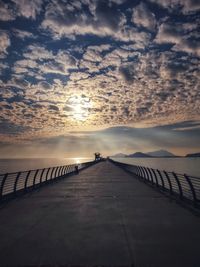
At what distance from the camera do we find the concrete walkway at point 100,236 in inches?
199

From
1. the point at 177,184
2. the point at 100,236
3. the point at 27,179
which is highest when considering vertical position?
the point at 27,179

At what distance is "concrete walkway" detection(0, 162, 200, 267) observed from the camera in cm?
505

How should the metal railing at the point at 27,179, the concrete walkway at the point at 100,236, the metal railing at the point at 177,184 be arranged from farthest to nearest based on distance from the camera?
the metal railing at the point at 27,179
the metal railing at the point at 177,184
the concrete walkway at the point at 100,236

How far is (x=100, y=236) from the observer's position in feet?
21.2

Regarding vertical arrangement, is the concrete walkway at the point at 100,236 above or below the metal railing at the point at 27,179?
below

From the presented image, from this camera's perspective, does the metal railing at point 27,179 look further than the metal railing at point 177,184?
Yes

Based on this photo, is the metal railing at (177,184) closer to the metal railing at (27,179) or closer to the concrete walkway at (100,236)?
the concrete walkway at (100,236)

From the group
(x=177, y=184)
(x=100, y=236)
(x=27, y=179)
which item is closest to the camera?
(x=100, y=236)

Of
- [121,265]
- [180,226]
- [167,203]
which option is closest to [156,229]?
[180,226]

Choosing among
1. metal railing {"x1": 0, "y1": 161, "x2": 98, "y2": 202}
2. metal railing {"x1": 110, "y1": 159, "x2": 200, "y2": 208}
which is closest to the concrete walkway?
metal railing {"x1": 110, "y1": 159, "x2": 200, "y2": 208}

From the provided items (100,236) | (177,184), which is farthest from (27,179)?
(177,184)

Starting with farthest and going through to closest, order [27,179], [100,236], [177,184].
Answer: [177,184], [27,179], [100,236]

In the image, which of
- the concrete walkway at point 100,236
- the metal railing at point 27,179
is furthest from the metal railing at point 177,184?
the metal railing at point 27,179

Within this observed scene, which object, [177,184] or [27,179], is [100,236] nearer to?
[27,179]
